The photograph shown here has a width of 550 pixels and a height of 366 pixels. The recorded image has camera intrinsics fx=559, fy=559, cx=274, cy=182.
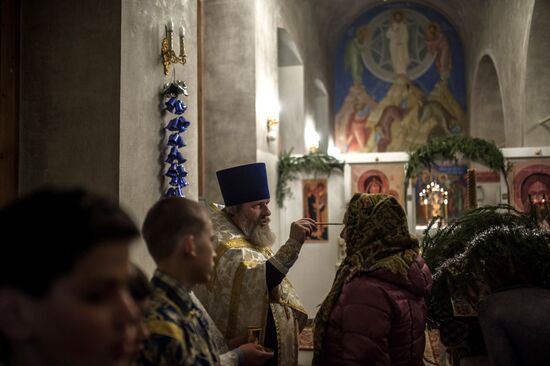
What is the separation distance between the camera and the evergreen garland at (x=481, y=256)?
290cm

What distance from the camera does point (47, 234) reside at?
0.96m

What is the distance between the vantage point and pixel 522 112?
9781 mm

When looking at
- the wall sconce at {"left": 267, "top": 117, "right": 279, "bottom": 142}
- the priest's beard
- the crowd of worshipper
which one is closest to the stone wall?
the crowd of worshipper

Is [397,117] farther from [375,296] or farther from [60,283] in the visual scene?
[60,283]

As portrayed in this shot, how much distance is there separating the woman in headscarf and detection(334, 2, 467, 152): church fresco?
13.6 metres

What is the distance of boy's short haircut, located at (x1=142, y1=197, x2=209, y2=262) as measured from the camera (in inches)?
67.9

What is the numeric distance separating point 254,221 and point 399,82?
45.4 feet

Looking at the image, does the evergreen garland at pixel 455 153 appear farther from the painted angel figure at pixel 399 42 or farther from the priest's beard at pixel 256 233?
→ the painted angel figure at pixel 399 42

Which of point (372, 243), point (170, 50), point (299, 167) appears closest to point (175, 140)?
point (170, 50)

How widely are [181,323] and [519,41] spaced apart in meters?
9.75

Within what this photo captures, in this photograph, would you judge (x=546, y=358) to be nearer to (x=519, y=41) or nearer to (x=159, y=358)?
(x=159, y=358)

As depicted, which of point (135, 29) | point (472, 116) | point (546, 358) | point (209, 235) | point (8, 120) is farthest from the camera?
point (472, 116)

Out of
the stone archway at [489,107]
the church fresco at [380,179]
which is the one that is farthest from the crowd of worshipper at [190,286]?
the stone archway at [489,107]

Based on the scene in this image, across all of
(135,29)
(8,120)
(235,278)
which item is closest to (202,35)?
(135,29)
